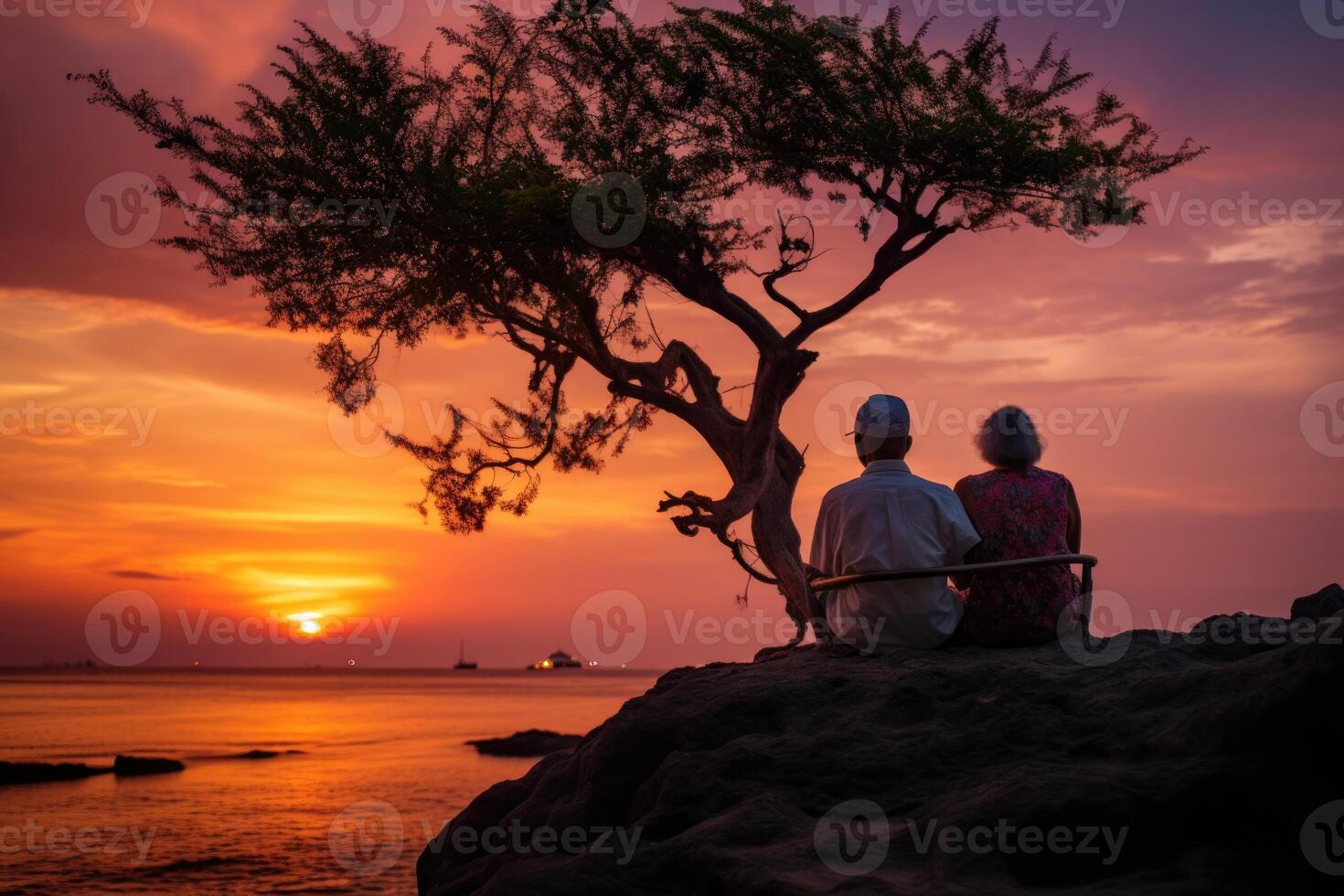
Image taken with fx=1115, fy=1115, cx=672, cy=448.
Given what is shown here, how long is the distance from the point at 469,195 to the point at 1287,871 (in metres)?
8.82

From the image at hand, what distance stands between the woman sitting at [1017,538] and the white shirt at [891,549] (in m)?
0.19

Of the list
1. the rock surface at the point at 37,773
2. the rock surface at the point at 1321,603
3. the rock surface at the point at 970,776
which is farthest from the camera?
the rock surface at the point at 37,773

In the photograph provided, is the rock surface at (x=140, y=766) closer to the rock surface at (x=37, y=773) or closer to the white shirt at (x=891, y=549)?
the rock surface at (x=37, y=773)

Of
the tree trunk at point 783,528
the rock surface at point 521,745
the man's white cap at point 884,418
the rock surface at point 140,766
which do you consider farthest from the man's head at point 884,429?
the rock surface at point 521,745

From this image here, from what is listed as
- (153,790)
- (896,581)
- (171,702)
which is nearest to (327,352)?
(896,581)

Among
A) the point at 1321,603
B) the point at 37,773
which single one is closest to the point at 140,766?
the point at 37,773

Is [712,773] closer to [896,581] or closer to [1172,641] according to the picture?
[896,581]

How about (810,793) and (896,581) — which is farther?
(896,581)

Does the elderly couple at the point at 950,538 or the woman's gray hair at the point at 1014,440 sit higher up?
the woman's gray hair at the point at 1014,440

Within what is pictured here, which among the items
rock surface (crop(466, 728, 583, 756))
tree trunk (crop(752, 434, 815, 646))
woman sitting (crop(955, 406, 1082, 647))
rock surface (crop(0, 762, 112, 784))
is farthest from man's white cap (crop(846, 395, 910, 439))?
rock surface (crop(466, 728, 583, 756))

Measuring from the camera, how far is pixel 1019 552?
5934mm

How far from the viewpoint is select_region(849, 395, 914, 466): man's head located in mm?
5938

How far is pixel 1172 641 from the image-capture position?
225 inches

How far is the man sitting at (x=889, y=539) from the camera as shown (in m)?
5.72
